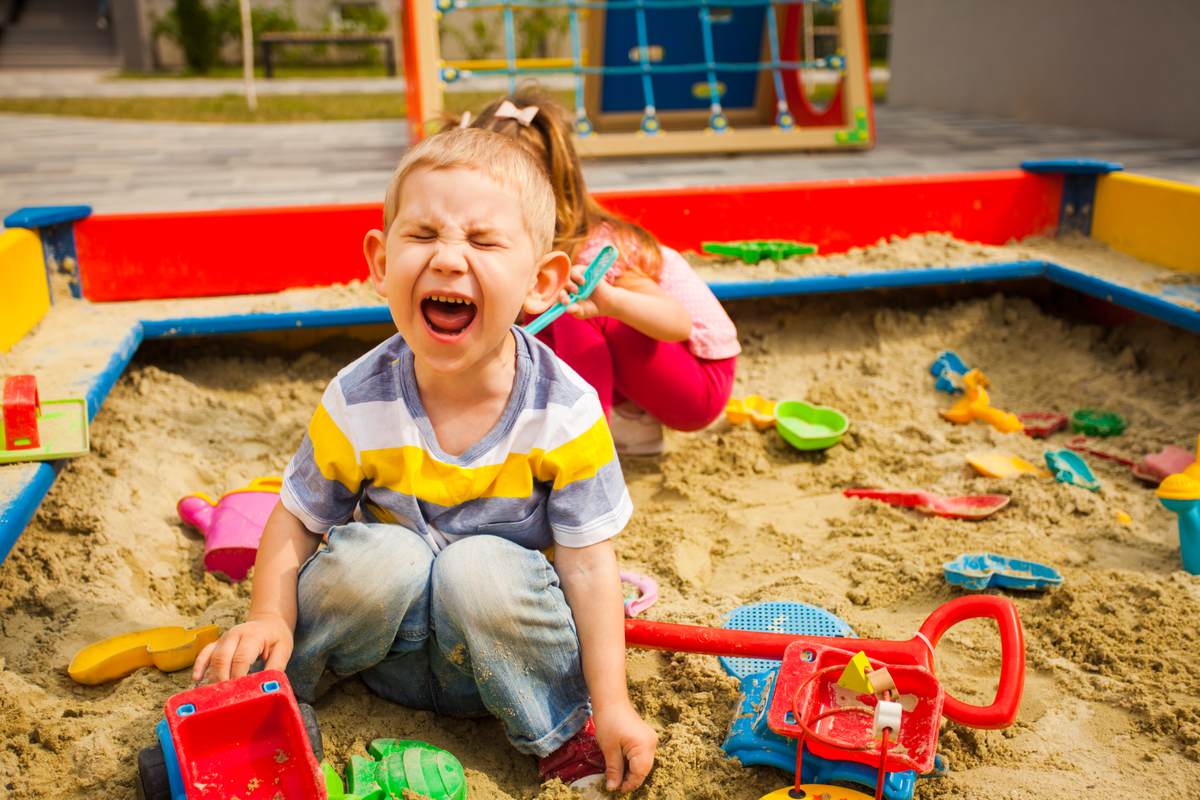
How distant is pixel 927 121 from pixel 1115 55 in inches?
44.6

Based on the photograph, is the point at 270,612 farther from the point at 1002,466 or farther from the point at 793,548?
the point at 1002,466

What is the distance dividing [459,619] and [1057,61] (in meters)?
5.85

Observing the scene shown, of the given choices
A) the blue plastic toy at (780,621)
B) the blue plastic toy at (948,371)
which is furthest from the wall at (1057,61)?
the blue plastic toy at (780,621)

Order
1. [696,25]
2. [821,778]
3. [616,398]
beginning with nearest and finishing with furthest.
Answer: [821,778] < [616,398] < [696,25]

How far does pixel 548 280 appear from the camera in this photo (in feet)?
4.47

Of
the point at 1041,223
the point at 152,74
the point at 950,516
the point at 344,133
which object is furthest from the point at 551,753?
the point at 152,74

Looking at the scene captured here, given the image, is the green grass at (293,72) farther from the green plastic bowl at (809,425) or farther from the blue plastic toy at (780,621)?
the blue plastic toy at (780,621)

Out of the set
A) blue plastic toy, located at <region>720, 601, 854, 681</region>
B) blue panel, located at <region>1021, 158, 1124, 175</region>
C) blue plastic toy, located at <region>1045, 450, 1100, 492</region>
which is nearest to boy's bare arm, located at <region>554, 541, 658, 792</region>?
blue plastic toy, located at <region>720, 601, 854, 681</region>

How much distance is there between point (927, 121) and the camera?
256 inches

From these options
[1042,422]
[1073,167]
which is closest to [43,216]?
[1042,422]

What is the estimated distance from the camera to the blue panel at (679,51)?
510cm

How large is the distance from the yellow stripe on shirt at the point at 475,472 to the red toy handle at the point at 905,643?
22 cm

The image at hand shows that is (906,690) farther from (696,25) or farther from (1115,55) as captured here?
(1115,55)

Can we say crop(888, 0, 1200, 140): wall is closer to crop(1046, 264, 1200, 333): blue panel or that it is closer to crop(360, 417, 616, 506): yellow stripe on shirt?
crop(1046, 264, 1200, 333): blue panel
